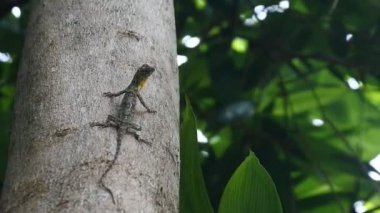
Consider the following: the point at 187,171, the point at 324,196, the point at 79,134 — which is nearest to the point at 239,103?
the point at 324,196

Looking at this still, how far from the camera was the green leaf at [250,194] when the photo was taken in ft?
2.97

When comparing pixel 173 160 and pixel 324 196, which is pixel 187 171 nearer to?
pixel 173 160

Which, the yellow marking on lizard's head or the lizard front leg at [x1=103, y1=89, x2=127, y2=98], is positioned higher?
the yellow marking on lizard's head

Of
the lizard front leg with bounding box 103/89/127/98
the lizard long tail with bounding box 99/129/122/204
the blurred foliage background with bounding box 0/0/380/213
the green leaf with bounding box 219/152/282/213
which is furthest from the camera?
the blurred foliage background with bounding box 0/0/380/213

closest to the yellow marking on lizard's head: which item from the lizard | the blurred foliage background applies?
the lizard

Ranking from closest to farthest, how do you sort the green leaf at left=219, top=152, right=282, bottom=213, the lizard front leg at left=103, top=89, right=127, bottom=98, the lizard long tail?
the lizard long tail → the lizard front leg at left=103, top=89, right=127, bottom=98 → the green leaf at left=219, top=152, right=282, bottom=213

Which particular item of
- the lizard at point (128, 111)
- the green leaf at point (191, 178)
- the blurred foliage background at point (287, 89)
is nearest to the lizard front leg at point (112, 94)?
the lizard at point (128, 111)

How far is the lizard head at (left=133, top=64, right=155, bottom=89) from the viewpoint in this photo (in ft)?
2.63

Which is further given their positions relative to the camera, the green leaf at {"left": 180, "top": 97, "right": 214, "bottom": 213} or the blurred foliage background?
the blurred foliage background

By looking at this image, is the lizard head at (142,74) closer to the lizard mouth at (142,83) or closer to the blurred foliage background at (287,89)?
the lizard mouth at (142,83)

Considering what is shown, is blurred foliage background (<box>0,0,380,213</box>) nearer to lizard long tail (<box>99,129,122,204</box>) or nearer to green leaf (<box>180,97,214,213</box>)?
green leaf (<box>180,97,214,213</box>)

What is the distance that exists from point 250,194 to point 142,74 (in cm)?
22

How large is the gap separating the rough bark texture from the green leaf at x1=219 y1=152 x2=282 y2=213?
0.41 ft

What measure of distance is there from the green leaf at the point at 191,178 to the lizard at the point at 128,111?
155 mm
